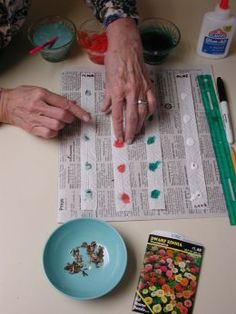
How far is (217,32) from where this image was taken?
0.85 meters

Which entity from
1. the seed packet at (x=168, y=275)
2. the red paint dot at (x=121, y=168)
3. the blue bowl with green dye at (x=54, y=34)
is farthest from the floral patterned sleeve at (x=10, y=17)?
the seed packet at (x=168, y=275)

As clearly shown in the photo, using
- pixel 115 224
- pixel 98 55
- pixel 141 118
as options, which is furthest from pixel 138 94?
pixel 115 224

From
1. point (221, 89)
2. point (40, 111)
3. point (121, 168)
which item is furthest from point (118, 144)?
point (221, 89)

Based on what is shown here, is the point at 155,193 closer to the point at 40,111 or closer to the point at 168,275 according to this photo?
the point at 168,275

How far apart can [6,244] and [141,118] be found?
360mm

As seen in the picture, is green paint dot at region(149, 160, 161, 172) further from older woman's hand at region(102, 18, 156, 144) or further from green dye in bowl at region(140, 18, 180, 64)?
green dye in bowl at region(140, 18, 180, 64)

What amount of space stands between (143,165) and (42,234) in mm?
238

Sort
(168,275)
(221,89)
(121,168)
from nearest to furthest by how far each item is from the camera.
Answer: (168,275), (121,168), (221,89)

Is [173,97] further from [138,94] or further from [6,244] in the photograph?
[6,244]

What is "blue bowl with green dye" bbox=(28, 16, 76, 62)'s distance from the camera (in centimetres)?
84

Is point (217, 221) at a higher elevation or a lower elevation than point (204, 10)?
lower

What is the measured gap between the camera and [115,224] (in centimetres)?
67

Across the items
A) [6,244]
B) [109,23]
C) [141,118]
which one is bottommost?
[6,244]

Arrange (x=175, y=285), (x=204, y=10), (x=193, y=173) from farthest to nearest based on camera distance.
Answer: (x=204, y=10) < (x=193, y=173) < (x=175, y=285)
